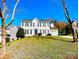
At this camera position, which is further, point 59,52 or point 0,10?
point 59,52

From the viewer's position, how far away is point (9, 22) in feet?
15.9

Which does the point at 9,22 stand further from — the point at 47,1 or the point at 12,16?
the point at 47,1

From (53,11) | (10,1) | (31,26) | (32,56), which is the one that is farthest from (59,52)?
(31,26)

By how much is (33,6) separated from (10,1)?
789mm

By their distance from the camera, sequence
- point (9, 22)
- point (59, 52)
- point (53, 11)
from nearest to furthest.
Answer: point (9, 22) < point (59, 52) < point (53, 11)

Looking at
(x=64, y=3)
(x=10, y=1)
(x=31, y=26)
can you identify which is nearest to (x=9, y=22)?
(x=10, y=1)

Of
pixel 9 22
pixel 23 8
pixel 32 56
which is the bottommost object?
pixel 32 56

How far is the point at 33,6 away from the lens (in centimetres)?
550

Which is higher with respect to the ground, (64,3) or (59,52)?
(64,3)

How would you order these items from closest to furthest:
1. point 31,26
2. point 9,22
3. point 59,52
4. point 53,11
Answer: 1. point 9,22
2. point 59,52
3. point 53,11
4. point 31,26

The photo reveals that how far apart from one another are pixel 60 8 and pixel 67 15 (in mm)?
251

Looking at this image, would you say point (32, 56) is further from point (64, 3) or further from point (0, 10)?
point (64, 3)

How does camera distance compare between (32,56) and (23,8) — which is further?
(23,8)

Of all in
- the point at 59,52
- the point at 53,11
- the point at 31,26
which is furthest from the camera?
the point at 31,26
